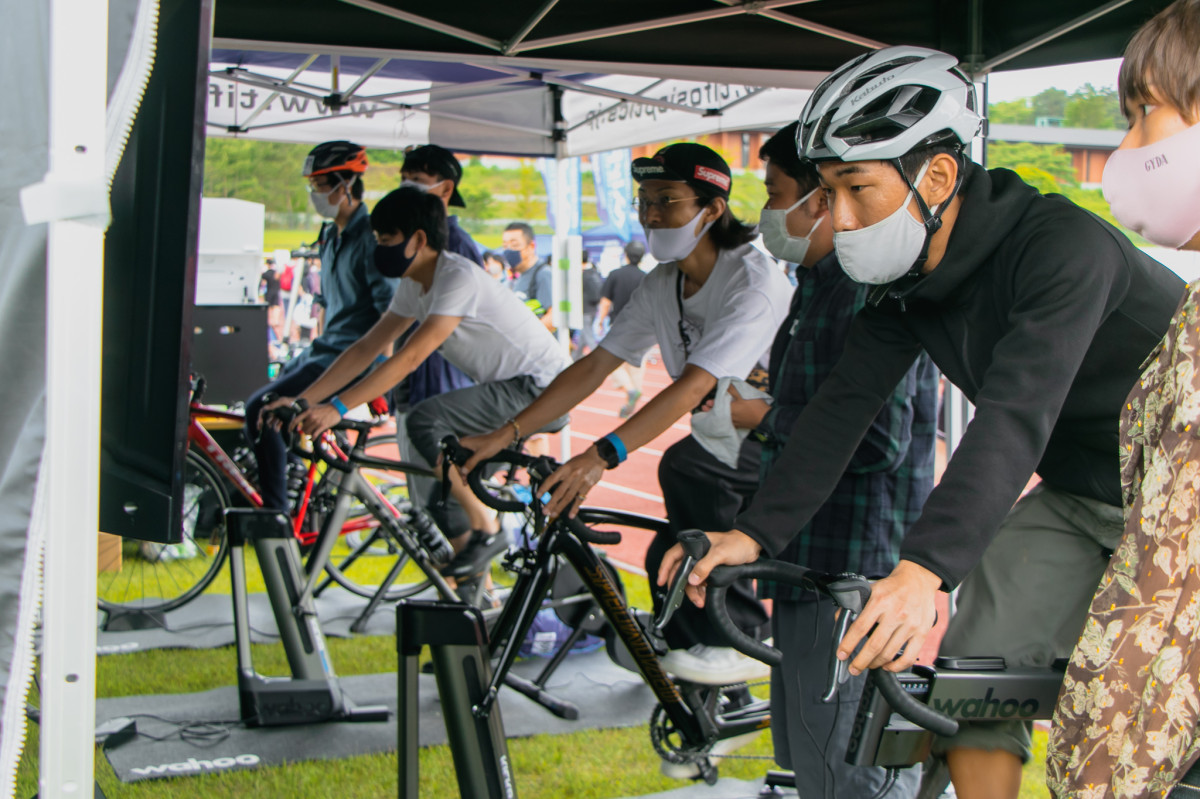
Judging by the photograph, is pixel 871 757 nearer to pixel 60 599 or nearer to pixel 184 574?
pixel 60 599

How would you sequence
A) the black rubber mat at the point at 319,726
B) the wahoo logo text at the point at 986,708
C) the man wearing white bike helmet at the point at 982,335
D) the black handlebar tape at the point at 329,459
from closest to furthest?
1. the man wearing white bike helmet at the point at 982,335
2. the wahoo logo text at the point at 986,708
3. the black rubber mat at the point at 319,726
4. the black handlebar tape at the point at 329,459

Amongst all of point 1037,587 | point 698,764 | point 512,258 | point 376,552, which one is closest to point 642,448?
point 512,258

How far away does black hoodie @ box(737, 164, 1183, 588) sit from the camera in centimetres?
144

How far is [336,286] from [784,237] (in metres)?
3.39

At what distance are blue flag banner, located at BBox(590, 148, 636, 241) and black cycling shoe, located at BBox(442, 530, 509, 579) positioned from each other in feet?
59.6

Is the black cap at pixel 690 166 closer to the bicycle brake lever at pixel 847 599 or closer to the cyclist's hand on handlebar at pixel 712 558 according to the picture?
the cyclist's hand on handlebar at pixel 712 558

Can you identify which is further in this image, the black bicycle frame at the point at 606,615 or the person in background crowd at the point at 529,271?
the person in background crowd at the point at 529,271

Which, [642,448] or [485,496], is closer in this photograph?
[485,496]

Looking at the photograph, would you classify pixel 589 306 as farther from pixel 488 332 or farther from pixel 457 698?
Result: pixel 457 698

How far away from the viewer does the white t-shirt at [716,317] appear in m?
3.09

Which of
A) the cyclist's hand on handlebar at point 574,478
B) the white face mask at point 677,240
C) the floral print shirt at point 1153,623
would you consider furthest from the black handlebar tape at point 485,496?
the floral print shirt at point 1153,623

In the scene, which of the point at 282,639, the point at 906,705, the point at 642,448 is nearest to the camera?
the point at 906,705

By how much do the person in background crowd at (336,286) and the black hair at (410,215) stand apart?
75cm

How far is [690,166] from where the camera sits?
3.45 m
